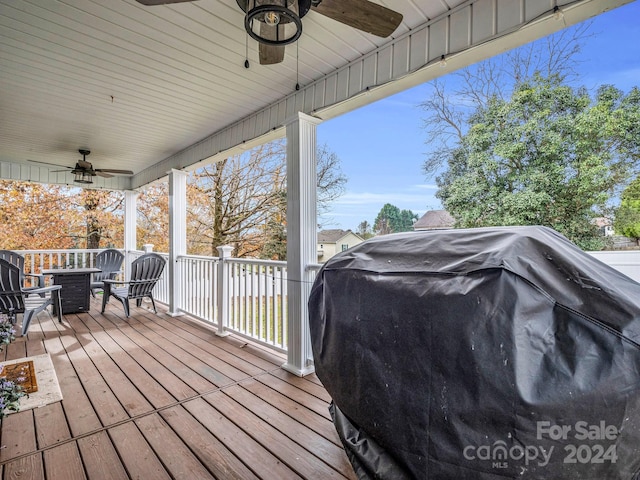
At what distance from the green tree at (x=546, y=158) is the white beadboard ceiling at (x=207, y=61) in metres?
4.12

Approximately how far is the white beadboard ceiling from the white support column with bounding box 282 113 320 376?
0.26 m

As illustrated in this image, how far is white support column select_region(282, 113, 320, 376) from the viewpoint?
3.01 meters

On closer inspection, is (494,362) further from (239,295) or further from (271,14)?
(239,295)

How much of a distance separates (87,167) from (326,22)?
15.3 ft

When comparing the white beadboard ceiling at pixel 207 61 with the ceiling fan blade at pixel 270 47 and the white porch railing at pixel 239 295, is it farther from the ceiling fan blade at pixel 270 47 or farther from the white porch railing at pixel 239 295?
the white porch railing at pixel 239 295

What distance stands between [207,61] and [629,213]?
585cm

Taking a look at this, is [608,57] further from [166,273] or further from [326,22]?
[166,273]

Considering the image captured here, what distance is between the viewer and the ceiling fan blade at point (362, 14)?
1565 mm

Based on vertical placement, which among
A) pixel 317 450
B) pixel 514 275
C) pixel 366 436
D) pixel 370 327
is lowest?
pixel 317 450

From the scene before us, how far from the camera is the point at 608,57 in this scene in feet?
17.7

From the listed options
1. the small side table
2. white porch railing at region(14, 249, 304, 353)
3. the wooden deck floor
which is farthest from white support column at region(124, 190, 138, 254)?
the wooden deck floor

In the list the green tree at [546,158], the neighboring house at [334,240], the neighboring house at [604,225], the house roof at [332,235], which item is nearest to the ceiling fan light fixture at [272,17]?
the green tree at [546,158]

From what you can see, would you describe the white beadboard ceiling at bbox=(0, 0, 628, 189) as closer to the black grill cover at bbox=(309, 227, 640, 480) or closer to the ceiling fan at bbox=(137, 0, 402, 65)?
the ceiling fan at bbox=(137, 0, 402, 65)

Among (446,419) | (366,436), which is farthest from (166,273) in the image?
(446,419)
